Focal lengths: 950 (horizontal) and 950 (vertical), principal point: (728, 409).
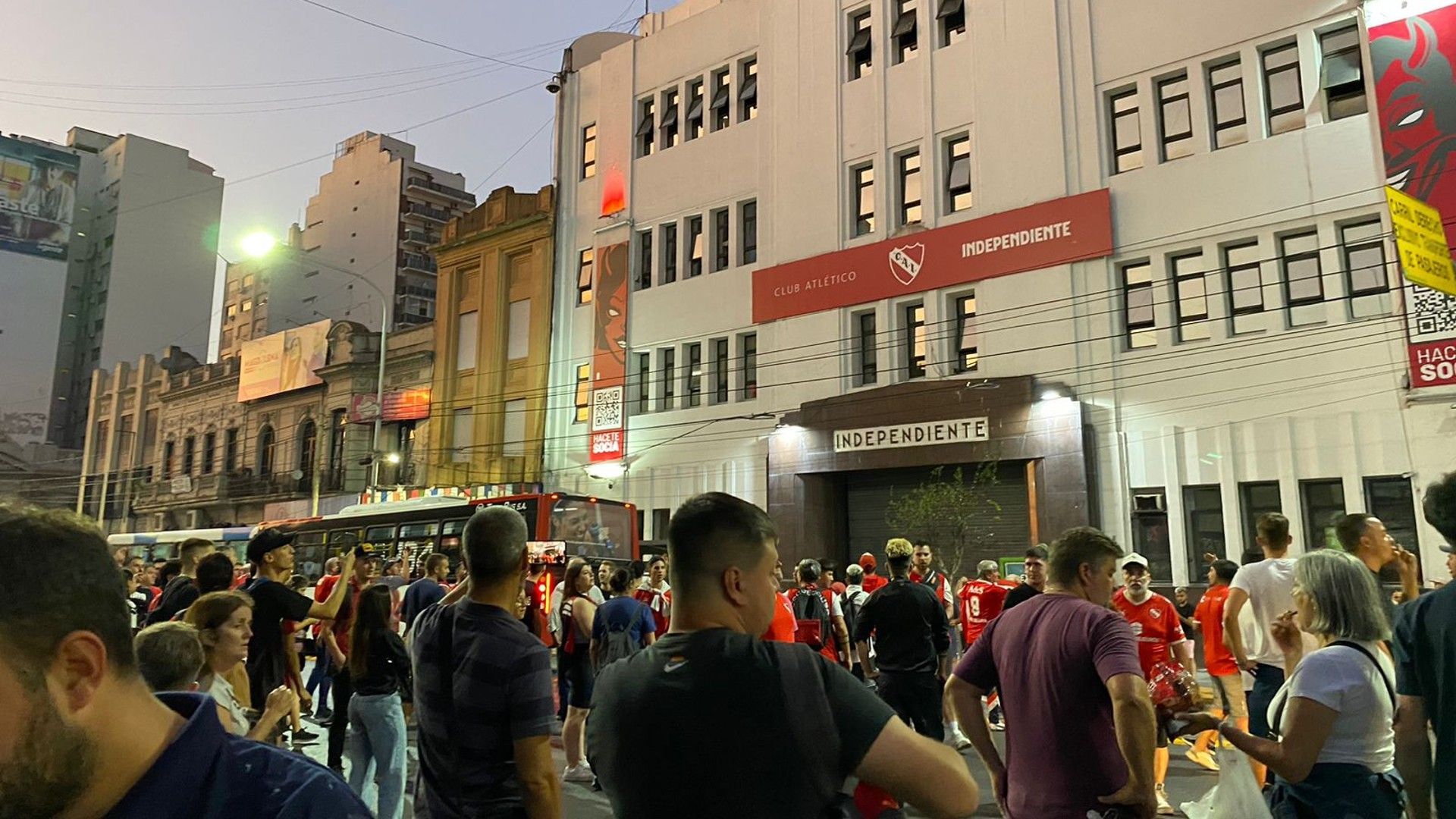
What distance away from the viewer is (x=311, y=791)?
138 centimetres

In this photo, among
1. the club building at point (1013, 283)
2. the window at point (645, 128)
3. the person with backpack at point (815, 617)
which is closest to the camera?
the person with backpack at point (815, 617)

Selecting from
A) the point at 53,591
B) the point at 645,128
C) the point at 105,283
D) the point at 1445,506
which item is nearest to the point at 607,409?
the point at 645,128

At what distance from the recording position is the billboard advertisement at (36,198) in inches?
2817

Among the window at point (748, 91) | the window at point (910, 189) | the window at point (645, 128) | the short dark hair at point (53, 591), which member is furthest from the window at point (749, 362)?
the short dark hair at point (53, 591)

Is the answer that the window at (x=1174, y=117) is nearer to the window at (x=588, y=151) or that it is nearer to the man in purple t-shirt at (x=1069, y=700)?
the window at (x=588, y=151)

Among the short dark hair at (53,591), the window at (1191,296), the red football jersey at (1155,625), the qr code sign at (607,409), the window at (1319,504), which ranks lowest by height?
the red football jersey at (1155,625)

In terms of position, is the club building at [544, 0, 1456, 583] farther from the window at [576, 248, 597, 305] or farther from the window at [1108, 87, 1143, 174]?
the window at [576, 248, 597, 305]

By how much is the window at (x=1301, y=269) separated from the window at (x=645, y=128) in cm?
1914

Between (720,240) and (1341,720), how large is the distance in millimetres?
26465

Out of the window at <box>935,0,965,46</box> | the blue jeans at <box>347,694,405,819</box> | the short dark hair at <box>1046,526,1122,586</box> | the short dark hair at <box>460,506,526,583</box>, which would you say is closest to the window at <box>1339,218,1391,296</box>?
the window at <box>935,0,965,46</box>

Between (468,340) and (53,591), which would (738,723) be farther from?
(468,340)

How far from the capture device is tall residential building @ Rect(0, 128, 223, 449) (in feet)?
240

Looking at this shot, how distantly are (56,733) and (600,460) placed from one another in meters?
28.7

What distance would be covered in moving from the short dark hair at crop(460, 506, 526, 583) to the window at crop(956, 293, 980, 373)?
20558mm
